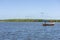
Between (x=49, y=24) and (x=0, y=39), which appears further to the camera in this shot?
(x=49, y=24)

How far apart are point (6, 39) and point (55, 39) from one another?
5.67m

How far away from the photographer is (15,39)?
92.4 ft

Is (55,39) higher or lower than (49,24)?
higher

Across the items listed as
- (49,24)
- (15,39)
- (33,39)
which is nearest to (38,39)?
(33,39)

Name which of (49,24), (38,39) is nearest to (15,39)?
(38,39)

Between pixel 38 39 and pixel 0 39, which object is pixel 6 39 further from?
pixel 38 39

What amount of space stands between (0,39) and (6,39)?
934mm

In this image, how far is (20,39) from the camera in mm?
28859

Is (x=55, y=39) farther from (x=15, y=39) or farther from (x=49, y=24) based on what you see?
(x=49, y=24)

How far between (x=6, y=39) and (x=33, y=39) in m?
3.15

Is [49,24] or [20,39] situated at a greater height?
[20,39]

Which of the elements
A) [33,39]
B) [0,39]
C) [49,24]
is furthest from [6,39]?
[49,24]

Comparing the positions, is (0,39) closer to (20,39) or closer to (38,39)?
(20,39)

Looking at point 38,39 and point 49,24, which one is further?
point 49,24
